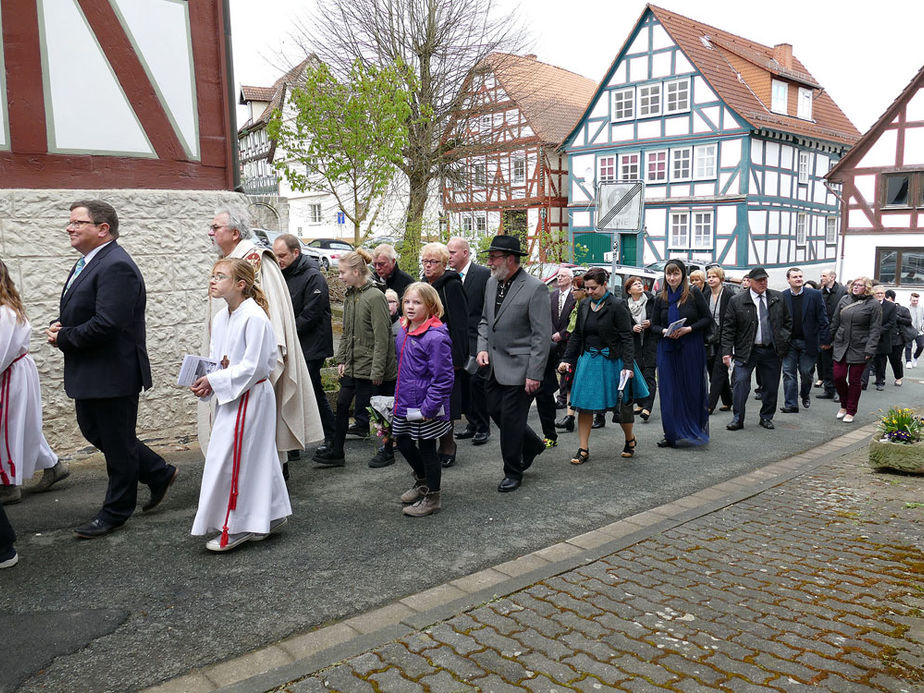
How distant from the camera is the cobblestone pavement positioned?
346 centimetres

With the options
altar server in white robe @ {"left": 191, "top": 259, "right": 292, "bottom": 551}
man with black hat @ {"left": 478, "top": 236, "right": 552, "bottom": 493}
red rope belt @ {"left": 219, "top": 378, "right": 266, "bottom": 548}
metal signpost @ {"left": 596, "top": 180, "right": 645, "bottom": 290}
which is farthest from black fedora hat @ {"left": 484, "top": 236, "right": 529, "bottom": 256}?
metal signpost @ {"left": 596, "top": 180, "right": 645, "bottom": 290}

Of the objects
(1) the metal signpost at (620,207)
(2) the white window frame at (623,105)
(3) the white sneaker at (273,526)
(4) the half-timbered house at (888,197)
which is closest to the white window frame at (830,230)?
(4) the half-timbered house at (888,197)

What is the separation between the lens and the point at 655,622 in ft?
13.2

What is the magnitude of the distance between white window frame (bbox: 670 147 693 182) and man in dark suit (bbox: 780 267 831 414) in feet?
70.9

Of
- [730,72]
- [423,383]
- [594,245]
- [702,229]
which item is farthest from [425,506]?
[730,72]

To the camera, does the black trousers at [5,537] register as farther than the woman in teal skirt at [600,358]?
No

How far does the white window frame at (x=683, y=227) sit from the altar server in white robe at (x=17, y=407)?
2885 centimetres

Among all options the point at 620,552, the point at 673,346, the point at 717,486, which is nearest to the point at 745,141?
the point at 673,346

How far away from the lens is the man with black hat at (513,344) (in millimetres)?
6273

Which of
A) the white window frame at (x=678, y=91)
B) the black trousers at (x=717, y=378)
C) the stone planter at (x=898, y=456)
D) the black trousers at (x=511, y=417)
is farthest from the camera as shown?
the white window frame at (x=678, y=91)

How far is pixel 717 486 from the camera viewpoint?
266 inches

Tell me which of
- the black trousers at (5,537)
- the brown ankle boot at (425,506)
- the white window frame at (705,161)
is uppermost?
the white window frame at (705,161)

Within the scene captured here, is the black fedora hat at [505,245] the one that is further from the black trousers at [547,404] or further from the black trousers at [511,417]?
the black trousers at [547,404]

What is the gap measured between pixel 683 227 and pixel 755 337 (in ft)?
77.0
